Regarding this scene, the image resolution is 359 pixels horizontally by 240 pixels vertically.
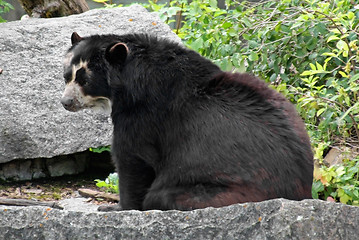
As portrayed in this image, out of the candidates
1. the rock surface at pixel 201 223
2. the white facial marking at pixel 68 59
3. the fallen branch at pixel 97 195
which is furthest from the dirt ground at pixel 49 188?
the rock surface at pixel 201 223

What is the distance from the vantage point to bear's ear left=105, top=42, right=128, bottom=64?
4090mm

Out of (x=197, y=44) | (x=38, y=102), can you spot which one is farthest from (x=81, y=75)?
(x=197, y=44)

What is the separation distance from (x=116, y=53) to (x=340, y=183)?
2112 millimetres

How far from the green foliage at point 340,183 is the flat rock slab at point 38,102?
2.17 m

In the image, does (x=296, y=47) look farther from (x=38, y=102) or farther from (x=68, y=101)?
(x=68, y=101)

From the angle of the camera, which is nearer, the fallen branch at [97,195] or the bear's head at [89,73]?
the bear's head at [89,73]

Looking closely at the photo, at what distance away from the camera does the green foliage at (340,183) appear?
4.77m

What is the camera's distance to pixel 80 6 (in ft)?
25.0

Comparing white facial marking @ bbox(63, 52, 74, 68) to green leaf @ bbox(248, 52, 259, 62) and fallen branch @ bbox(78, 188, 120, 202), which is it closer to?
fallen branch @ bbox(78, 188, 120, 202)

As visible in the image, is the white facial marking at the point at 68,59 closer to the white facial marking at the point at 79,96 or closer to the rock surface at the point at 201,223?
the white facial marking at the point at 79,96

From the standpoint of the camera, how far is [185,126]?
3857mm

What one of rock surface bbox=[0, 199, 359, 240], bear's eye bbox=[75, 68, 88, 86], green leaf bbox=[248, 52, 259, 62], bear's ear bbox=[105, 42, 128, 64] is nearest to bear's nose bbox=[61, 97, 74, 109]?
bear's eye bbox=[75, 68, 88, 86]

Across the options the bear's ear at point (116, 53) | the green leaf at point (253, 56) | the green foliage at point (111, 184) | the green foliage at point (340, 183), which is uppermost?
the bear's ear at point (116, 53)

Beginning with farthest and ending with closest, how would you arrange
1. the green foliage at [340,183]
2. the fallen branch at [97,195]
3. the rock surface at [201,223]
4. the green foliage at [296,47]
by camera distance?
the fallen branch at [97,195]
the green foliage at [296,47]
the green foliage at [340,183]
the rock surface at [201,223]
